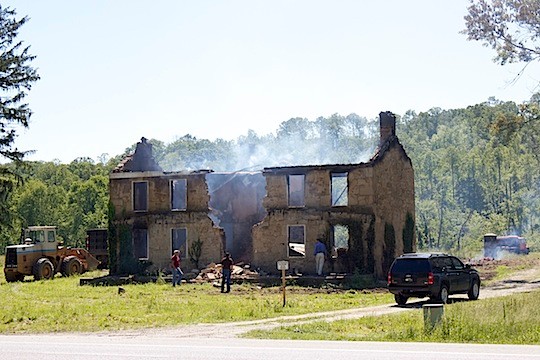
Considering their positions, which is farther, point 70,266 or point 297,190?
point 297,190

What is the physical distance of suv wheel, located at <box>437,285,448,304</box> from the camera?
26.9 metres

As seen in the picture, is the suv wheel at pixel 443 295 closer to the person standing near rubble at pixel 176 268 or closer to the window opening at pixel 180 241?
the person standing near rubble at pixel 176 268

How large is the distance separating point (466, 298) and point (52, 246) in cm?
2580

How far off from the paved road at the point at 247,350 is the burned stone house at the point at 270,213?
23.8m

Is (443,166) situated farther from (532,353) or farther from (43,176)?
(532,353)

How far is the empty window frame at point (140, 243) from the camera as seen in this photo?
152 feet

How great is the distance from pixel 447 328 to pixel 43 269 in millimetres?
31238

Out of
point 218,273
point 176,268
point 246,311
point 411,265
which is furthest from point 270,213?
point 246,311

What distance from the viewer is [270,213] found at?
138 ft

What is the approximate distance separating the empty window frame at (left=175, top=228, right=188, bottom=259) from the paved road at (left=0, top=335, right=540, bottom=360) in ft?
86.1

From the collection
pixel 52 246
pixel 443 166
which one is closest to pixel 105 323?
pixel 52 246

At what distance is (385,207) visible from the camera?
4225cm

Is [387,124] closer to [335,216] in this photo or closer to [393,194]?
[393,194]

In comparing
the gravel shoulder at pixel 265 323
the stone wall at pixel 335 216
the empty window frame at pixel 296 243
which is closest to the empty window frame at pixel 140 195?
the stone wall at pixel 335 216
